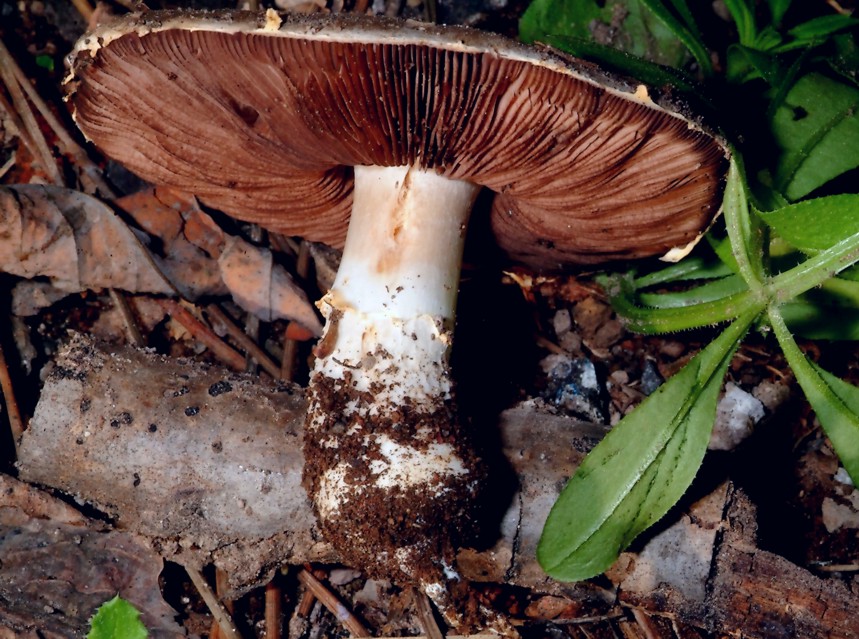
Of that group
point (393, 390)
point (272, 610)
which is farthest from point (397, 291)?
point (272, 610)

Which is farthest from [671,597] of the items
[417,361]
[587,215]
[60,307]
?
[60,307]

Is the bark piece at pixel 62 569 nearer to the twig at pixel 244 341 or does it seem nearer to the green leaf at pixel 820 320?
the twig at pixel 244 341

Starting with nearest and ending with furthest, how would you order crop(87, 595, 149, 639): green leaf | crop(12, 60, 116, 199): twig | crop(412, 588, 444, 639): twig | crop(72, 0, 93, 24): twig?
1. crop(87, 595, 149, 639): green leaf
2. crop(412, 588, 444, 639): twig
3. crop(12, 60, 116, 199): twig
4. crop(72, 0, 93, 24): twig

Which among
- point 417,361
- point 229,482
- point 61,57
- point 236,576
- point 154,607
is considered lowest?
point 154,607

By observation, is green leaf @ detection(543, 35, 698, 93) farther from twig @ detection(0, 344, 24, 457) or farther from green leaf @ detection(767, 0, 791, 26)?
twig @ detection(0, 344, 24, 457)

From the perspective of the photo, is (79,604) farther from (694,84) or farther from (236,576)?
(694,84)

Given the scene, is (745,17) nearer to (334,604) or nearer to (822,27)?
(822,27)

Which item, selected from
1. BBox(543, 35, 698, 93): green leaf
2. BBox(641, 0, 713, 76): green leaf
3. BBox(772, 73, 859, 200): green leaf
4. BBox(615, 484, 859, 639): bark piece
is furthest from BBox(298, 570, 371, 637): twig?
BBox(641, 0, 713, 76): green leaf

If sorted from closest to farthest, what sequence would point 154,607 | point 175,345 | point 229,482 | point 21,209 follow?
point 229,482 < point 154,607 < point 21,209 < point 175,345
